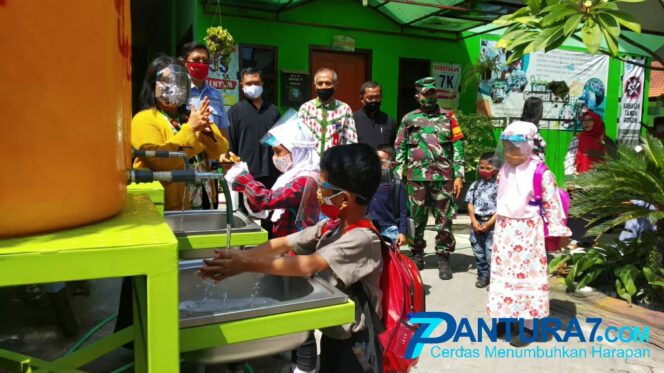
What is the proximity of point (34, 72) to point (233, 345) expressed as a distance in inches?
30.9

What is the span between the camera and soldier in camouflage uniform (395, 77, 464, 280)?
4.59 meters

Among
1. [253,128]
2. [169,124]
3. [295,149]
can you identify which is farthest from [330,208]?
[253,128]

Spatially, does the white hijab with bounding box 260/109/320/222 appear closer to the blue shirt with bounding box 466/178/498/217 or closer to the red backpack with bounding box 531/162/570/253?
the red backpack with bounding box 531/162/570/253

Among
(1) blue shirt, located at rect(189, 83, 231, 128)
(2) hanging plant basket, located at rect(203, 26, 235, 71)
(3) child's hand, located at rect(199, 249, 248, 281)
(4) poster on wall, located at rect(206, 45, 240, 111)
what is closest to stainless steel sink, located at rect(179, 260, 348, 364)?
(3) child's hand, located at rect(199, 249, 248, 281)

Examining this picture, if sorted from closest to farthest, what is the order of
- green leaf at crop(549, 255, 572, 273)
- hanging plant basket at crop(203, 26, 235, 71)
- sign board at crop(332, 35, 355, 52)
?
green leaf at crop(549, 255, 572, 273) → hanging plant basket at crop(203, 26, 235, 71) → sign board at crop(332, 35, 355, 52)

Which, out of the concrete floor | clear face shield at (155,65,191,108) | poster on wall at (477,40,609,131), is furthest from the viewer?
poster on wall at (477,40,609,131)

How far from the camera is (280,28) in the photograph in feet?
23.9

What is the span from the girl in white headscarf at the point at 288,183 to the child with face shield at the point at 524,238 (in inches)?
53.4

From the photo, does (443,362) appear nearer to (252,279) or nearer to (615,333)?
(615,333)

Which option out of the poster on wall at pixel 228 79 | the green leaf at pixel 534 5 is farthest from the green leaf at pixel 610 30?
the poster on wall at pixel 228 79

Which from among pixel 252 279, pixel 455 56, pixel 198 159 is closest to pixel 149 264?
pixel 252 279

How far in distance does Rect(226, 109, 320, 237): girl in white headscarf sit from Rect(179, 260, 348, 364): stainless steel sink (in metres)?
0.50

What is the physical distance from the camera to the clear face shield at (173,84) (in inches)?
90.1

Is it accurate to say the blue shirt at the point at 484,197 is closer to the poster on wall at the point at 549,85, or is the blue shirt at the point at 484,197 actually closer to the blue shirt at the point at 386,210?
the blue shirt at the point at 386,210
